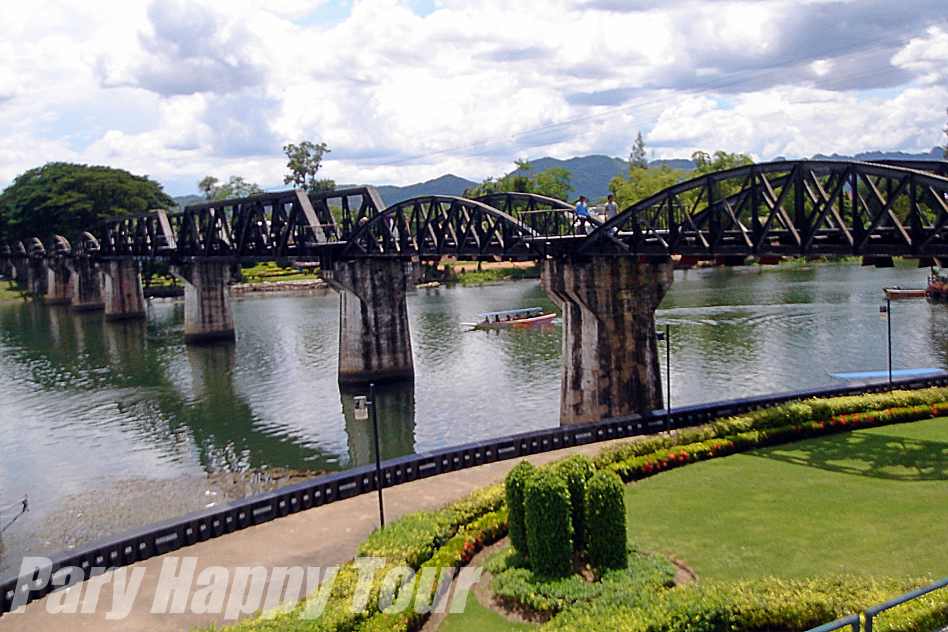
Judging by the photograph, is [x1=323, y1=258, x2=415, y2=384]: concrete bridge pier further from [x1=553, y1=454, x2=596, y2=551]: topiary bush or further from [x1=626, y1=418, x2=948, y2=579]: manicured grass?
[x1=553, y1=454, x2=596, y2=551]: topiary bush

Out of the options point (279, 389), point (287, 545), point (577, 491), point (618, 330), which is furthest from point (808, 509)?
point (279, 389)

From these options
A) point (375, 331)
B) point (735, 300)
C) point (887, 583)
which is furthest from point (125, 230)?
point (887, 583)

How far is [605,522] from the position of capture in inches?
796

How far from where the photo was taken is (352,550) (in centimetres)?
2380

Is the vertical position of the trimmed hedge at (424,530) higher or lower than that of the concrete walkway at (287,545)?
higher

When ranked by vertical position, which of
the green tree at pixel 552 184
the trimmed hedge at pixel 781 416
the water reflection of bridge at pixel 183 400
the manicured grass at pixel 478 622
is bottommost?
the water reflection of bridge at pixel 183 400

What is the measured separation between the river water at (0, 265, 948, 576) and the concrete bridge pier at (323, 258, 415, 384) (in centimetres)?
190

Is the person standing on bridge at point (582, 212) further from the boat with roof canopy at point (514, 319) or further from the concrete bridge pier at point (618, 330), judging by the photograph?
the boat with roof canopy at point (514, 319)

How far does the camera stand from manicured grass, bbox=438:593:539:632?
1869 cm

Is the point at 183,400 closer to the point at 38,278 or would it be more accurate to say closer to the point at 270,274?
the point at 270,274

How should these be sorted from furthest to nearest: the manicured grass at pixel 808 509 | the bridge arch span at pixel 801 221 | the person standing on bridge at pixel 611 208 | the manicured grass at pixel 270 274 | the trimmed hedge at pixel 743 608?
1. the manicured grass at pixel 270 274
2. the person standing on bridge at pixel 611 208
3. the bridge arch span at pixel 801 221
4. the manicured grass at pixel 808 509
5. the trimmed hedge at pixel 743 608

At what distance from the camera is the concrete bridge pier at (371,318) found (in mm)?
64812

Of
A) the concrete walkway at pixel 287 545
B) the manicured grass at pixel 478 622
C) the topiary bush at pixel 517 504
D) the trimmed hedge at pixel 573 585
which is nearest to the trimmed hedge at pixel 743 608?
the trimmed hedge at pixel 573 585

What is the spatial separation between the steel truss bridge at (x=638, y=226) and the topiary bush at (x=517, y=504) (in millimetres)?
16517
